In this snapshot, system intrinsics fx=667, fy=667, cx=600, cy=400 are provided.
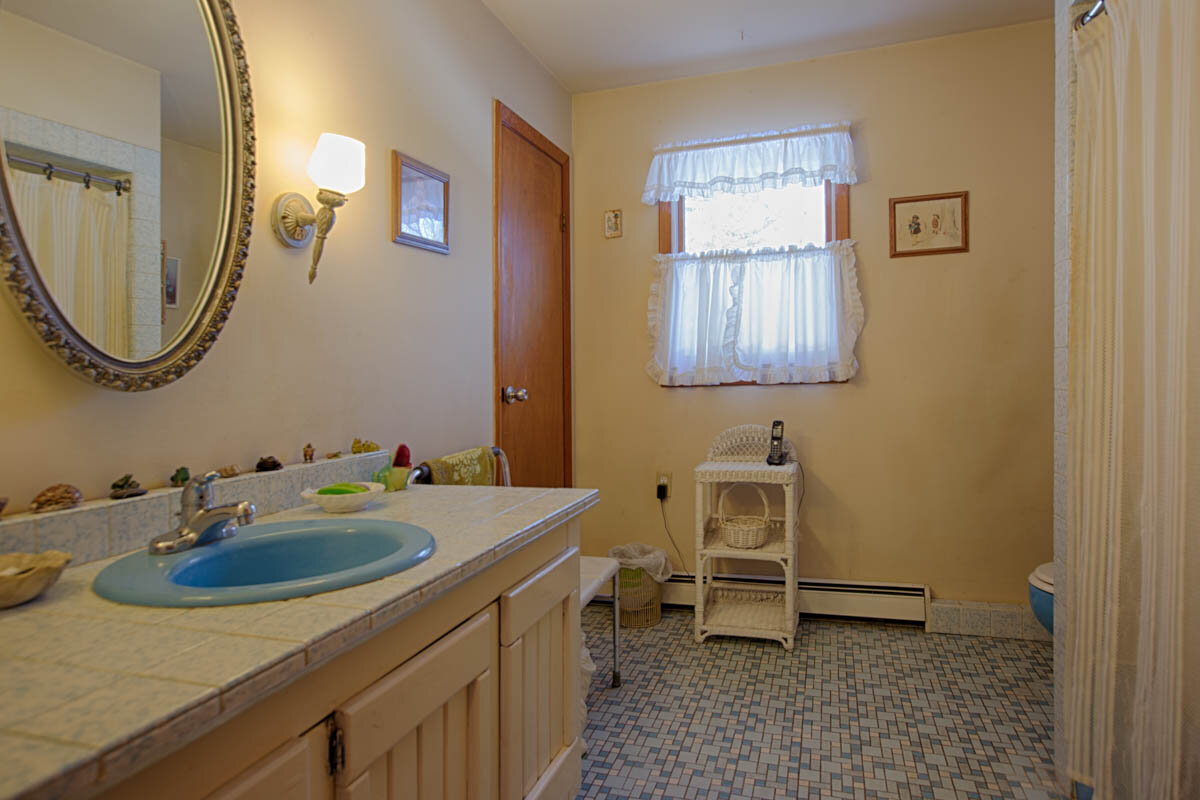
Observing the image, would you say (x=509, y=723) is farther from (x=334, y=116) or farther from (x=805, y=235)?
(x=805, y=235)

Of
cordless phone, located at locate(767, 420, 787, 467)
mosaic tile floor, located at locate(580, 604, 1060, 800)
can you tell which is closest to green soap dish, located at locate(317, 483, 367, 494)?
mosaic tile floor, located at locate(580, 604, 1060, 800)

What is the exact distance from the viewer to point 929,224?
9.57ft

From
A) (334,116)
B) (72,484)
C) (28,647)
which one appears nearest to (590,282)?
(334,116)

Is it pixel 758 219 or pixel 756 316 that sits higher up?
pixel 758 219

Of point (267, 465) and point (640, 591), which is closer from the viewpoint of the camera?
point (267, 465)

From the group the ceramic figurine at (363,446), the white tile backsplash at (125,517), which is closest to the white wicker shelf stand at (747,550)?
the ceramic figurine at (363,446)

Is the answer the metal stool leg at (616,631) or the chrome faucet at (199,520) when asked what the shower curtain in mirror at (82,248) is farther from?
the metal stool leg at (616,631)

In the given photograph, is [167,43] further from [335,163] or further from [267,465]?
[267,465]

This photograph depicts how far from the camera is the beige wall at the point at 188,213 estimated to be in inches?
49.8

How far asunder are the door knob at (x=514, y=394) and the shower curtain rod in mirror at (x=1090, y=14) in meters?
2.03

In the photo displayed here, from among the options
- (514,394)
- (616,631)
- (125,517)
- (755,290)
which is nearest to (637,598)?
(616,631)

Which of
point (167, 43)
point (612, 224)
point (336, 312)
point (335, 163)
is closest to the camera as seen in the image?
point (167, 43)

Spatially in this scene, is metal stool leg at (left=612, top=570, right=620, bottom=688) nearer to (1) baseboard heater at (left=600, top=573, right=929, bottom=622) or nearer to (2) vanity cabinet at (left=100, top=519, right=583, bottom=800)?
(2) vanity cabinet at (left=100, top=519, right=583, bottom=800)

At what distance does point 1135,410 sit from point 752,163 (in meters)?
2.10
